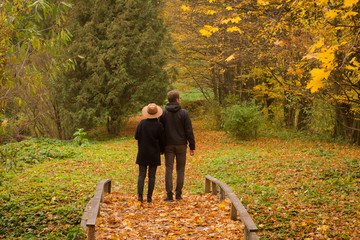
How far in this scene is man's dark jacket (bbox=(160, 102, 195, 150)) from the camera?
23.1 feet

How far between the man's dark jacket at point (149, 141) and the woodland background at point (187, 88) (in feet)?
4.77

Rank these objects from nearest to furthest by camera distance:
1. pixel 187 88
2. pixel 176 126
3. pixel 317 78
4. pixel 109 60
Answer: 1. pixel 317 78
2. pixel 176 126
3. pixel 109 60
4. pixel 187 88

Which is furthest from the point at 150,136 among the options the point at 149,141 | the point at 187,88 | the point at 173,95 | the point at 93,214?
the point at 187,88

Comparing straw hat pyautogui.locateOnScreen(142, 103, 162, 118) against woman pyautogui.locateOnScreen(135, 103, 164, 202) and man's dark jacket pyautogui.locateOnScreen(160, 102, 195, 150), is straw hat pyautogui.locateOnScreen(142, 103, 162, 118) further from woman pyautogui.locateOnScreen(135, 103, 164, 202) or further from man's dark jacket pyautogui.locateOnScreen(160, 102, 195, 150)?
man's dark jacket pyautogui.locateOnScreen(160, 102, 195, 150)

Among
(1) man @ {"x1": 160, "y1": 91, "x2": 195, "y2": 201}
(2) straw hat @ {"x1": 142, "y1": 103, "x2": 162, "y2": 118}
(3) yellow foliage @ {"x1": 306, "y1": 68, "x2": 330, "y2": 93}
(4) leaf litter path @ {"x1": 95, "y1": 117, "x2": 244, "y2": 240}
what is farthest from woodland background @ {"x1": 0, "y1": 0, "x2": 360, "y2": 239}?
(2) straw hat @ {"x1": 142, "y1": 103, "x2": 162, "y2": 118}

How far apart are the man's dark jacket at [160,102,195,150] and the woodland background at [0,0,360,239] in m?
1.64

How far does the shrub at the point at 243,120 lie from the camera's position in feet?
57.7

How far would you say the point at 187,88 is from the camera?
85.6ft

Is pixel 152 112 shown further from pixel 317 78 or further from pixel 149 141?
pixel 317 78

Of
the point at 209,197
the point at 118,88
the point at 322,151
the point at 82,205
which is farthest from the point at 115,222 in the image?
the point at 118,88

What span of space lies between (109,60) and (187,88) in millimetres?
8216

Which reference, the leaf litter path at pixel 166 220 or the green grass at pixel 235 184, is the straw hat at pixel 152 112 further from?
the green grass at pixel 235 184

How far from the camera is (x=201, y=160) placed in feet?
46.0

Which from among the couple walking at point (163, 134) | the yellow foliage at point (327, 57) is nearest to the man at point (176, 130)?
the couple walking at point (163, 134)
